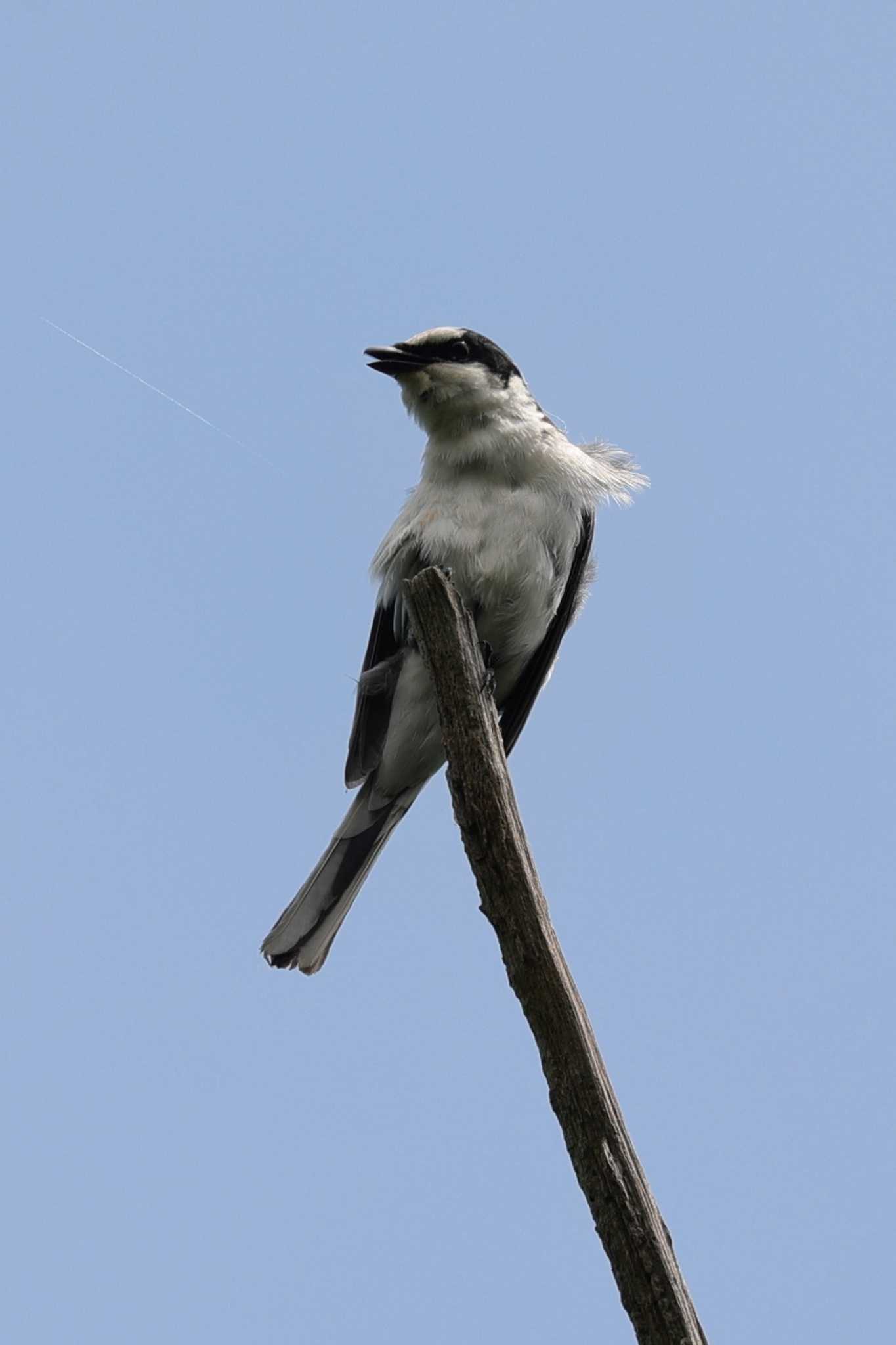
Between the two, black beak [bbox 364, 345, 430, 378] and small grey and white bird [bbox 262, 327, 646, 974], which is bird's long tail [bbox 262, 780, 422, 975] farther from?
black beak [bbox 364, 345, 430, 378]

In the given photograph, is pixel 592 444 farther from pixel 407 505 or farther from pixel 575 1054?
pixel 575 1054

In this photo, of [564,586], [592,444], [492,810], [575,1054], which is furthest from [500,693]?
[575,1054]

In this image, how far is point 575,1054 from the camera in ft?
10.5

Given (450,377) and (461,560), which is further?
(450,377)

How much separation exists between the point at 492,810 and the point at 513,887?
0.21 m

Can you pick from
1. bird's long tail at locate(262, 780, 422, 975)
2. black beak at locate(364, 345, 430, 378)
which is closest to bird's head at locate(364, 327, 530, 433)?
black beak at locate(364, 345, 430, 378)

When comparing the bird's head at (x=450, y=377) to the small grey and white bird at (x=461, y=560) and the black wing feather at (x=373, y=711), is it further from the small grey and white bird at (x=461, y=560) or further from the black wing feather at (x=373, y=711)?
the black wing feather at (x=373, y=711)

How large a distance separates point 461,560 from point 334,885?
1.29m

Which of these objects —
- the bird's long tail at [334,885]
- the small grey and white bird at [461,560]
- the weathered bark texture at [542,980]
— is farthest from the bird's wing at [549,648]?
the weathered bark texture at [542,980]

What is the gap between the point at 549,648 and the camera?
5.65 meters

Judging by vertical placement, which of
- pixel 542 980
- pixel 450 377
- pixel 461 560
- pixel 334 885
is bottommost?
pixel 542 980

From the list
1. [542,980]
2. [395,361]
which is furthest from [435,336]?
[542,980]

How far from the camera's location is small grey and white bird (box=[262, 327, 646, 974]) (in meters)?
5.18

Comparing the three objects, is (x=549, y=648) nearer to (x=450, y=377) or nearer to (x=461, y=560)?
(x=461, y=560)
